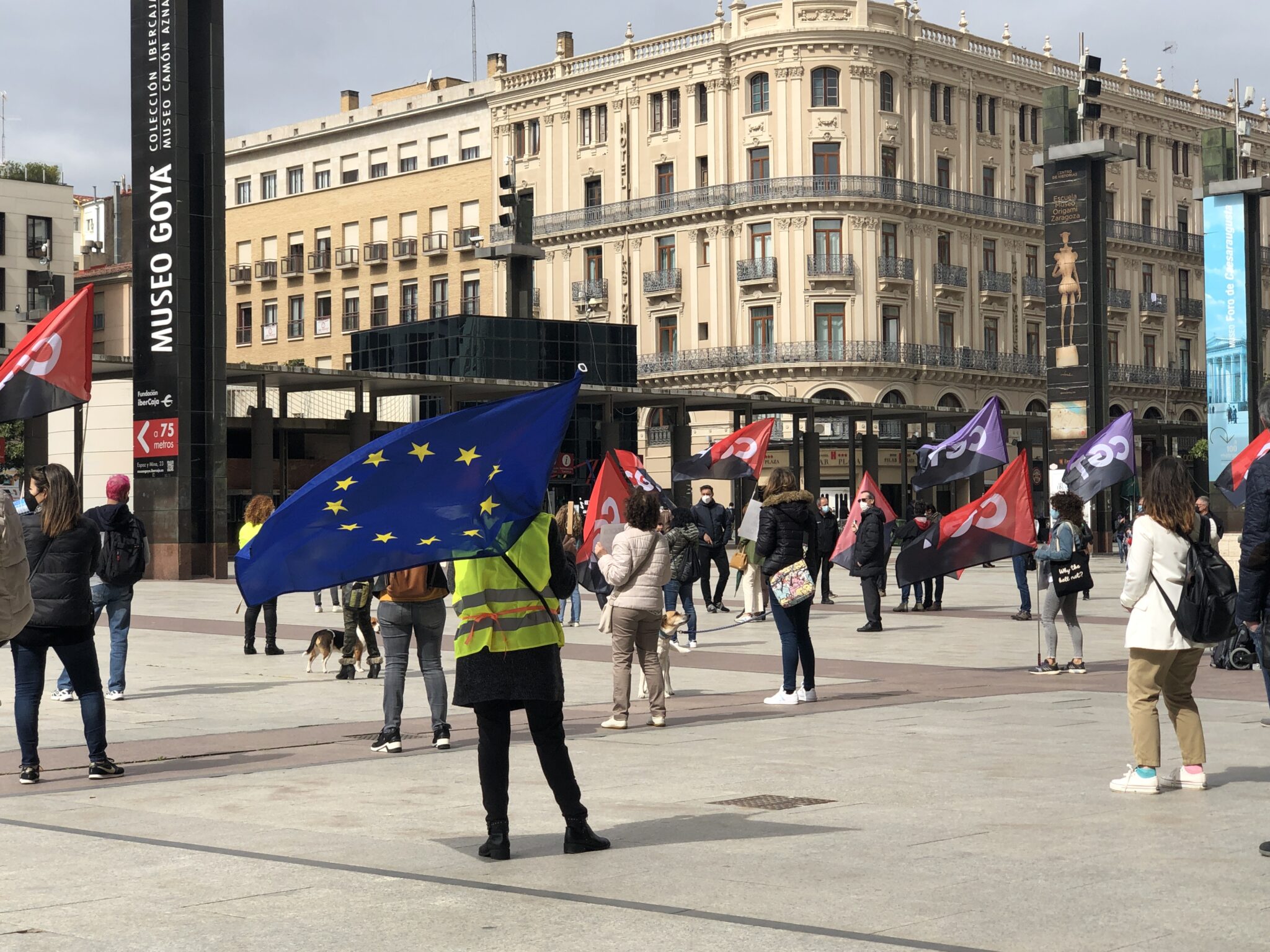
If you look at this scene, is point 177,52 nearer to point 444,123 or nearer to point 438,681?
point 438,681

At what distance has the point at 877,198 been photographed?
2662 inches

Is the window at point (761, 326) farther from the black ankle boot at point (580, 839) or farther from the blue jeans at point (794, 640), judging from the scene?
the black ankle boot at point (580, 839)

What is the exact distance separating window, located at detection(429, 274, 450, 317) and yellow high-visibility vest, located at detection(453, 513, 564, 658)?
71208 millimetres

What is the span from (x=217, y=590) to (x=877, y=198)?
40.7m

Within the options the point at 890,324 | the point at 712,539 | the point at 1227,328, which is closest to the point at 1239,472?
the point at 712,539

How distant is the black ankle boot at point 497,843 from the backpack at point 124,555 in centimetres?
736

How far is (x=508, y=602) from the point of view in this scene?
793 cm

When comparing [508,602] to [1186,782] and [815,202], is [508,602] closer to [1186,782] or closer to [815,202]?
A: [1186,782]

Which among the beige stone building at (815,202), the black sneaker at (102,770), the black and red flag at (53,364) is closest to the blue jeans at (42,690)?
the black sneaker at (102,770)

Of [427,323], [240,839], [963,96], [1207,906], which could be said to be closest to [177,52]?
[427,323]

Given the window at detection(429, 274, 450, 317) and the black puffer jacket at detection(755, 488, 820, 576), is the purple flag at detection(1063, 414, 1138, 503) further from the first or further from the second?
the window at detection(429, 274, 450, 317)

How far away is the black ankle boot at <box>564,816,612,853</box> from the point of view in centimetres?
766

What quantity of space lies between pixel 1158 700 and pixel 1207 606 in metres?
0.59

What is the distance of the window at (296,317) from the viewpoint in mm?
83688
